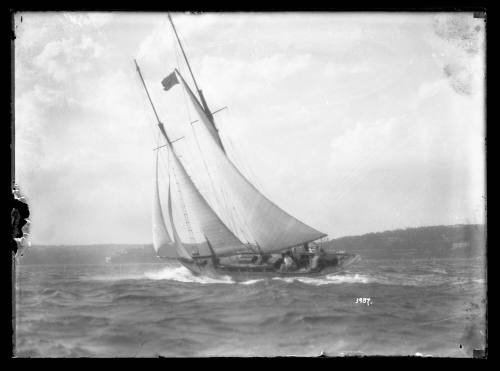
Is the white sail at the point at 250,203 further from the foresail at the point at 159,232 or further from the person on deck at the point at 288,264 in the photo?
the foresail at the point at 159,232

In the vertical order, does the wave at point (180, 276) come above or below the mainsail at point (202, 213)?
below

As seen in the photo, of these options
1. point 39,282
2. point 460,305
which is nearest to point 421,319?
point 460,305

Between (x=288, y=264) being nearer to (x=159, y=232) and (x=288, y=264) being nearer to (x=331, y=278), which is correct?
(x=331, y=278)

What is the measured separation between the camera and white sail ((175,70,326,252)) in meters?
4.43

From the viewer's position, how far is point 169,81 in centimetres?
436

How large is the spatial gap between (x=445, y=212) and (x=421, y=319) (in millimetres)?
943

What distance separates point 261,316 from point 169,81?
223 centimetres

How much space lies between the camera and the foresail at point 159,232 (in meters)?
4.34

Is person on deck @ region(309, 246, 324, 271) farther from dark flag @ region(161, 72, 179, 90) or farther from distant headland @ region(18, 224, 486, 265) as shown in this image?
dark flag @ region(161, 72, 179, 90)

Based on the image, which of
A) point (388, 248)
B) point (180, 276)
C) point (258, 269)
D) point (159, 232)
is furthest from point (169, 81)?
point (388, 248)

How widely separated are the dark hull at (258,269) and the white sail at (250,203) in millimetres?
241

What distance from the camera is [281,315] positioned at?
406 cm

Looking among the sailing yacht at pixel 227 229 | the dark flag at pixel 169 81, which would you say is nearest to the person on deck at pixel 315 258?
the sailing yacht at pixel 227 229

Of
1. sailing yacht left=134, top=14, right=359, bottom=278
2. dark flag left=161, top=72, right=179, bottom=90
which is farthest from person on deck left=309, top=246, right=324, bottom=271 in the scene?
dark flag left=161, top=72, right=179, bottom=90
